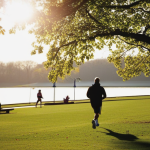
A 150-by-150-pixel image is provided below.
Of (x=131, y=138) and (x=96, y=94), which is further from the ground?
(x=96, y=94)

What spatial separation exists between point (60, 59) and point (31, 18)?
223 inches

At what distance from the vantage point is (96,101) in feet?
37.3

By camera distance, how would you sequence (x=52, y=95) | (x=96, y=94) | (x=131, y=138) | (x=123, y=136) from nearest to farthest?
(x=131, y=138), (x=123, y=136), (x=96, y=94), (x=52, y=95)

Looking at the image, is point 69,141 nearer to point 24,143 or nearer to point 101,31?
point 24,143

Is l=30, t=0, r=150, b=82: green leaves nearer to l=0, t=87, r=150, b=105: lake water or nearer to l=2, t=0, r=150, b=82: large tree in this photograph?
l=2, t=0, r=150, b=82: large tree

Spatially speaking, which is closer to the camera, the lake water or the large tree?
the large tree

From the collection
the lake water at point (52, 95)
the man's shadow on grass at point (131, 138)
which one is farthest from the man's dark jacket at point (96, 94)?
the lake water at point (52, 95)

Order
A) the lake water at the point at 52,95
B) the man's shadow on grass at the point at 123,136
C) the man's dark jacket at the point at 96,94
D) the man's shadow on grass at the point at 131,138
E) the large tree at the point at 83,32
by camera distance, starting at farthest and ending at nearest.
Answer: the lake water at the point at 52,95 < the large tree at the point at 83,32 < the man's dark jacket at the point at 96,94 < the man's shadow on grass at the point at 123,136 < the man's shadow on grass at the point at 131,138

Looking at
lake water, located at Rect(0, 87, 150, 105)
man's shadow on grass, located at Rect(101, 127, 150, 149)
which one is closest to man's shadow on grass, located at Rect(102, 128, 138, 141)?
man's shadow on grass, located at Rect(101, 127, 150, 149)

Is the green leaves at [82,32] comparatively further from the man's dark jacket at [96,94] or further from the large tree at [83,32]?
the man's dark jacket at [96,94]

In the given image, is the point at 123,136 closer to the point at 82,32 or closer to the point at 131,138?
the point at 131,138

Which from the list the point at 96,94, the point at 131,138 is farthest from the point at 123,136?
the point at 96,94

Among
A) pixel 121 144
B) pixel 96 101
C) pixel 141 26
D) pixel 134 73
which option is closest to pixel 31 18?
pixel 96 101

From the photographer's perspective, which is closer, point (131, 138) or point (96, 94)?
point (131, 138)
